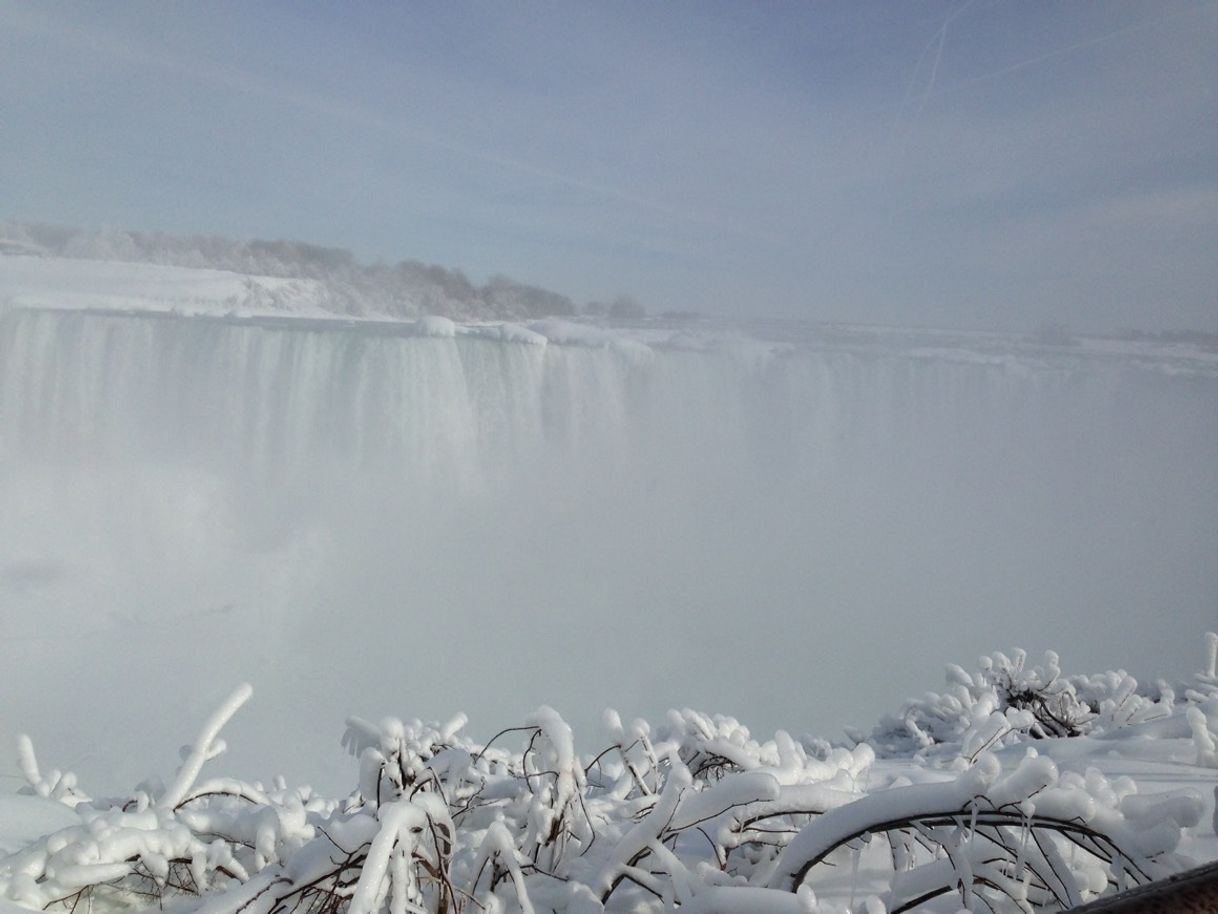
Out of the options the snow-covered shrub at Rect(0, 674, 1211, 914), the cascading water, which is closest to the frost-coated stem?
the snow-covered shrub at Rect(0, 674, 1211, 914)

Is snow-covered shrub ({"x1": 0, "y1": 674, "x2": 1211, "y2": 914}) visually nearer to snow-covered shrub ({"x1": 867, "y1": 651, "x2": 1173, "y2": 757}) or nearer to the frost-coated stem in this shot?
the frost-coated stem

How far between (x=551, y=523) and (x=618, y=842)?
13.4m

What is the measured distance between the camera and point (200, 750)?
5.38 feet

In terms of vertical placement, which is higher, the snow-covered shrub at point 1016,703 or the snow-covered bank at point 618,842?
the snow-covered bank at point 618,842

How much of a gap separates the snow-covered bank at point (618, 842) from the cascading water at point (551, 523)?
8.03m

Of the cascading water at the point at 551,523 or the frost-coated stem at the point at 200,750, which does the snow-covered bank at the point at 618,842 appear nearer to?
the frost-coated stem at the point at 200,750

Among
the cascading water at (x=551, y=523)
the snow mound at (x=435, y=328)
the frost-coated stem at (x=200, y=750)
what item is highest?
the snow mound at (x=435, y=328)

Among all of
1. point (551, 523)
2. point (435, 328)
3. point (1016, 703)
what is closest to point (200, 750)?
point (1016, 703)

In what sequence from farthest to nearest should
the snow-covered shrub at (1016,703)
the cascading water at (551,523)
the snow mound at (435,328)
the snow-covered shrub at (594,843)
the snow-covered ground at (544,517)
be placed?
the snow mound at (435,328), the cascading water at (551,523), the snow-covered ground at (544,517), the snow-covered shrub at (1016,703), the snow-covered shrub at (594,843)

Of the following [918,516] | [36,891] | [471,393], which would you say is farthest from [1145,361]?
[36,891]

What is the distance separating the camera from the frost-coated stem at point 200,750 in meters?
1.58

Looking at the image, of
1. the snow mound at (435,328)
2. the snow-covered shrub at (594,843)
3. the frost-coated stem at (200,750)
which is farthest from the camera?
the snow mound at (435,328)

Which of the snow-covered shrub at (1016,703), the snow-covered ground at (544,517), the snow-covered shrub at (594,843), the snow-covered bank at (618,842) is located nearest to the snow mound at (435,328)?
the snow-covered ground at (544,517)

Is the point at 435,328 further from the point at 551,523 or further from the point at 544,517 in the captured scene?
the point at 551,523
